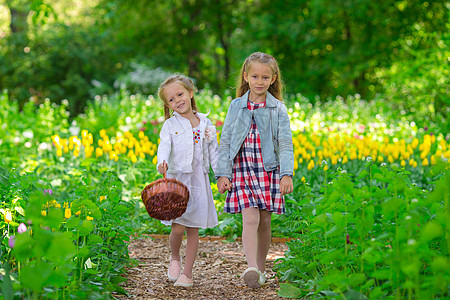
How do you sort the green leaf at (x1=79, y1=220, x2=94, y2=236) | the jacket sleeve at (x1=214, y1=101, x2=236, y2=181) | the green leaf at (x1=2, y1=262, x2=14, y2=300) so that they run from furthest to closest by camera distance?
1. the jacket sleeve at (x1=214, y1=101, x2=236, y2=181)
2. the green leaf at (x1=79, y1=220, x2=94, y2=236)
3. the green leaf at (x1=2, y1=262, x2=14, y2=300)

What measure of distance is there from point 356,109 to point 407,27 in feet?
19.8

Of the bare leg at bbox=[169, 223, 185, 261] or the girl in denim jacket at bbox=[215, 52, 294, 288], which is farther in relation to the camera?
the bare leg at bbox=[169, 223, 185, 261]

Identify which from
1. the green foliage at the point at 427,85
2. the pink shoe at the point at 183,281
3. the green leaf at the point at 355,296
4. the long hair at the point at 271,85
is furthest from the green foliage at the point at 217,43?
the green leaf at the point at 355,296

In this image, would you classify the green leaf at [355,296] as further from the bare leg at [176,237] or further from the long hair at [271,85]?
the long hair at [271,85]

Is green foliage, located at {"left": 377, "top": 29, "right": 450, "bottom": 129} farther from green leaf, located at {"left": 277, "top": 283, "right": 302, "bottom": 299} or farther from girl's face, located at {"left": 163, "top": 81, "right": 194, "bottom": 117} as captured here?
green leaf, located at {"left": 277, "top": 283, "right": 302, "bottom": 299}

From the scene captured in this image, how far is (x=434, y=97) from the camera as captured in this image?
9.03 metres

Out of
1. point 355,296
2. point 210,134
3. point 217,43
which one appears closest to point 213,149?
point 210,134

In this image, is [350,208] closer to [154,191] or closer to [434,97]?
[154,191]

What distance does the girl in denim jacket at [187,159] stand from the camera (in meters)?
3.37

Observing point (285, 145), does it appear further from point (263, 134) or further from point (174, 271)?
point (174, 271)

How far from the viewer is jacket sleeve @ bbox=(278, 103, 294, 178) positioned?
321 centimetres

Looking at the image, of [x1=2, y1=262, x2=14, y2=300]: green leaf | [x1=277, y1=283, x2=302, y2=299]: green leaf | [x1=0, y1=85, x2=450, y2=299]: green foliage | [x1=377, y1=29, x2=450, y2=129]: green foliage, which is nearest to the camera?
[x1=0, y1=85, x2=450, y2=299]: green foliage

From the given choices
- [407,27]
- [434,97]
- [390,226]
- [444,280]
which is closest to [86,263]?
[390,226]

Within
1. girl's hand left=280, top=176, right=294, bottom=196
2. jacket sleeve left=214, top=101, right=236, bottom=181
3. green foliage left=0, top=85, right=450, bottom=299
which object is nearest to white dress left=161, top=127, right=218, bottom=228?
jacket sleeve left=214, top=101, right=236, bottom=181
